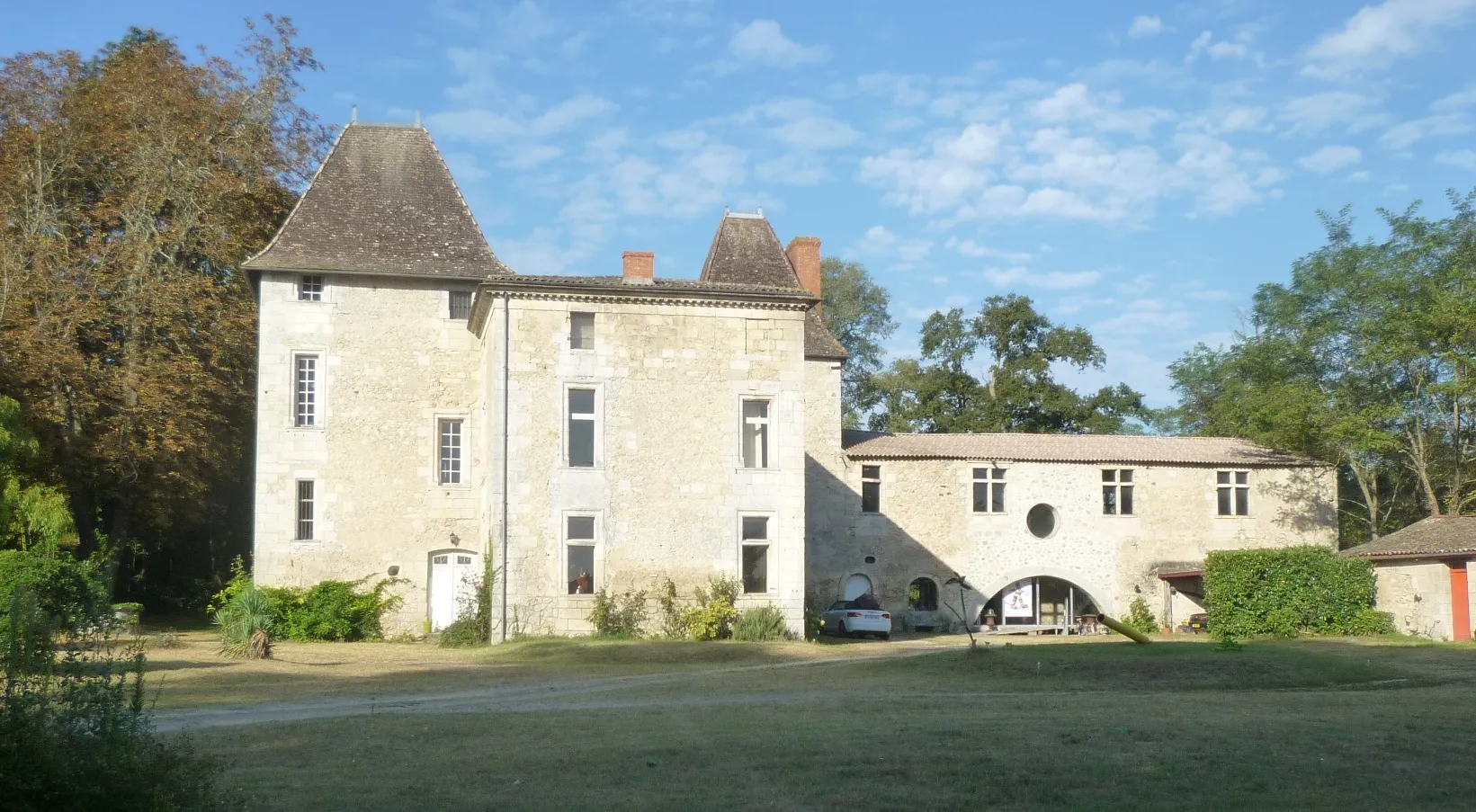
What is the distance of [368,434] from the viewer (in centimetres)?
2916

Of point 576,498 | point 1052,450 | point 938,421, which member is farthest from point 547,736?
point 938,421

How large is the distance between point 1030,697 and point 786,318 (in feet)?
45.7

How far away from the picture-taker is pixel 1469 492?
34.6 meters

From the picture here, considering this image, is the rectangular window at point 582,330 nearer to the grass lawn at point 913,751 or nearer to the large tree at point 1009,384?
the grass lawn at point 913,751

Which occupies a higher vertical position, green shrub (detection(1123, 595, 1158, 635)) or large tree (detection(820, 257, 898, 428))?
large tree (detection(820, 257, 898, 428))

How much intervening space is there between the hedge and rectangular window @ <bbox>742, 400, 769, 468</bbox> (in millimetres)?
11220

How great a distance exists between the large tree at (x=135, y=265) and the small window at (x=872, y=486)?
15.9 metres

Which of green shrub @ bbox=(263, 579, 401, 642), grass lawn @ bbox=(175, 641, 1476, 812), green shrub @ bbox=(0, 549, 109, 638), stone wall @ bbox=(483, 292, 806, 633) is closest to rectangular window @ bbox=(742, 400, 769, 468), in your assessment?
stone wall @ bbox=(483, 292, 806, 633)

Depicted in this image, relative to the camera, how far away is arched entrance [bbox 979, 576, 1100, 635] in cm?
3612

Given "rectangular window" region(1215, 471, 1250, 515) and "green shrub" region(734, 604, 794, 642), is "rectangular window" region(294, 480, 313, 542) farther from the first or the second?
"rectangular window" region(1215, 471, 1250, 515)

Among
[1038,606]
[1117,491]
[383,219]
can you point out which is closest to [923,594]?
[1038,606]

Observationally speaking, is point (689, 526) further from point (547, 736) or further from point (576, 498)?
point (547, 736)

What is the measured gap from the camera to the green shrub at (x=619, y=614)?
25641 mm

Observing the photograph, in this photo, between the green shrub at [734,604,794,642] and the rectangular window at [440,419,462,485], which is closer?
the green shrub at [734,604,794,642]
